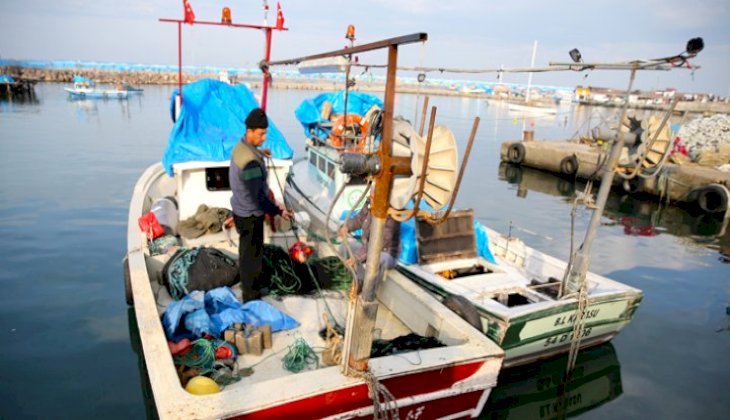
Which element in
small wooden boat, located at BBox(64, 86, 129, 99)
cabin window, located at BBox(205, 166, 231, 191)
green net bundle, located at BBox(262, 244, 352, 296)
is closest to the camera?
green net bundle, located at BBox(262, 244, 352, 296)

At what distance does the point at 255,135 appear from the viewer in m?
4.65

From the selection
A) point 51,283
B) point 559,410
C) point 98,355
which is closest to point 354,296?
point 559,410

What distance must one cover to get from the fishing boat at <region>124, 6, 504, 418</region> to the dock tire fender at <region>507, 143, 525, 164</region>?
64.0 ft

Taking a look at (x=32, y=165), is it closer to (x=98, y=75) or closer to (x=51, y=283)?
(x=51, y=283)

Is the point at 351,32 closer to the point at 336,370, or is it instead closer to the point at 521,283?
the point at 521,283

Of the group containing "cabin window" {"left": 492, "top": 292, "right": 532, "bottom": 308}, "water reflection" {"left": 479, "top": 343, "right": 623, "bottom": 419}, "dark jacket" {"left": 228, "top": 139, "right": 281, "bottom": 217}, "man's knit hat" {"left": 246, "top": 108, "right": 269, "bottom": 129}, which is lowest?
"water reflection" {"left": 479, "top": 343, "right": 623, "bottom": 419}

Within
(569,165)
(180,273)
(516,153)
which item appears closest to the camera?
(180,273)

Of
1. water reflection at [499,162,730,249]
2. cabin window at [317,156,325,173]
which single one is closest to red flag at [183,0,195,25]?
cabin window at [317,156,325,173]

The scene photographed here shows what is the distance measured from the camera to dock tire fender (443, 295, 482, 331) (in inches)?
203

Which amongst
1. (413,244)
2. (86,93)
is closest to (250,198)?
(413,244)

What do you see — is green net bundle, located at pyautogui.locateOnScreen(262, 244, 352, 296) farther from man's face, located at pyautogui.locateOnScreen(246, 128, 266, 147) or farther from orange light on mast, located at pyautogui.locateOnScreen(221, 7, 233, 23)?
orange light on mast, located at pyautogui.locateOnScreen(221, 7, 233, 23)

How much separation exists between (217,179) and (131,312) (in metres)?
2.58

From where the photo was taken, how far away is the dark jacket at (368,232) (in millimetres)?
5254

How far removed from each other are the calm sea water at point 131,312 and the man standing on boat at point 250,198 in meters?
2.07
